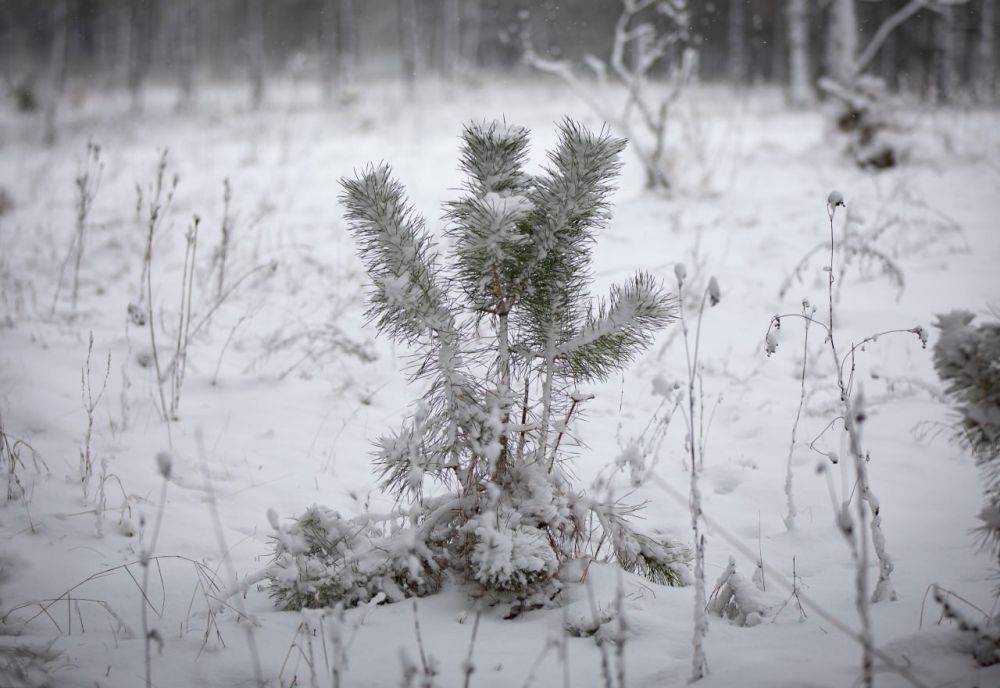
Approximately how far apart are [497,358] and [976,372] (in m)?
1.14

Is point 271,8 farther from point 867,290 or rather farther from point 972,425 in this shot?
point 972,425

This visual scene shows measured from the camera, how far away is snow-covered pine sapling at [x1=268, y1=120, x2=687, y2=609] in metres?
1.74

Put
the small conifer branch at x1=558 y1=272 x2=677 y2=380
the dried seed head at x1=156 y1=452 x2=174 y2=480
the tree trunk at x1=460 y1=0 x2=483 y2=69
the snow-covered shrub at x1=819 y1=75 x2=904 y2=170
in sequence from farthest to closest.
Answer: the tree trunk at x1=460 y1=0 x2=483 y2=69 < the snow-covered shrub at x1=819 y1=75 x2=904 y2=170 < the small conifer branch at x1=558 y1=272 x2=677 y2=380 < the dried seed head at x1=156 y1=452 x2=174 y2=480

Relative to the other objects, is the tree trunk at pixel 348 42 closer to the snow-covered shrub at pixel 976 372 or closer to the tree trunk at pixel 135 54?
the tree trunk at pixel 135 54

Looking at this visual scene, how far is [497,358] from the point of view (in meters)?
1.92

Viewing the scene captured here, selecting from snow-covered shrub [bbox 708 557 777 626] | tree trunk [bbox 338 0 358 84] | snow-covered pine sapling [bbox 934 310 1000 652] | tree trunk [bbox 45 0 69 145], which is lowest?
snow-covered shrub [bbox 708 557 777 626]

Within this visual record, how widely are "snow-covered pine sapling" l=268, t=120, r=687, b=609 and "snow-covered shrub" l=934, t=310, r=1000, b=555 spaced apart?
0.67 meters

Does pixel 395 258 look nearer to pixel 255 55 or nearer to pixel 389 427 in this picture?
pixel 389 427

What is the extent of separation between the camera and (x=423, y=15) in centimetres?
3512

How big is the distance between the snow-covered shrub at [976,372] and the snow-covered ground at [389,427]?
0.46 metres

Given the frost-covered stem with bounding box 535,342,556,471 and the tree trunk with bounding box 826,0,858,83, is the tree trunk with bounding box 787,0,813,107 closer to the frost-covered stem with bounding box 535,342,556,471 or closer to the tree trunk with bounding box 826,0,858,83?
the tree trunk with bounding box 826,0,858,83

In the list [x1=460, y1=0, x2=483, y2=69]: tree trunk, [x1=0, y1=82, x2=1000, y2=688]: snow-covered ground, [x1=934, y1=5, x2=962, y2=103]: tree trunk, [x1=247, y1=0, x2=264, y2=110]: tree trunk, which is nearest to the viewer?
[x1=0, y1=82, x2=1000, y2=688]: snow-covered ground

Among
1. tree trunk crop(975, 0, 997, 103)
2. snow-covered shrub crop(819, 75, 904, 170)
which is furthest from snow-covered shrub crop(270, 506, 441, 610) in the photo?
tree trunk crop(975, 0, 997, 103)

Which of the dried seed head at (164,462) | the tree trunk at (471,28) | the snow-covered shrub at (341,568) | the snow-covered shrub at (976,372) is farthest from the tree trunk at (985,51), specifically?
the tree trunk at (471,28)
